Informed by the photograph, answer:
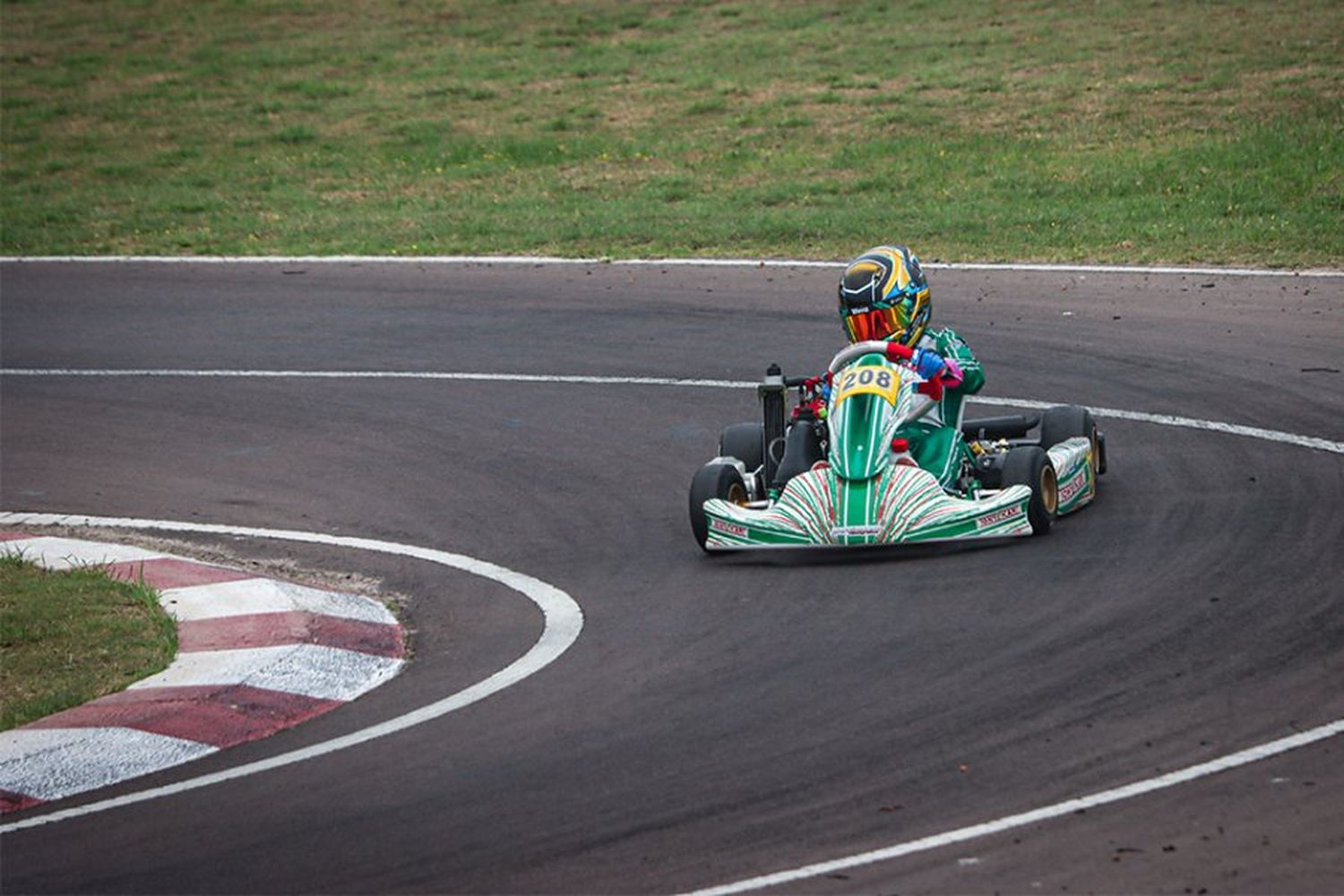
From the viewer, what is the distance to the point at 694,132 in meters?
22.7

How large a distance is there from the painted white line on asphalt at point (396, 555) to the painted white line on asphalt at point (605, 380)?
3.21m

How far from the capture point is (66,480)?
11.9 meters

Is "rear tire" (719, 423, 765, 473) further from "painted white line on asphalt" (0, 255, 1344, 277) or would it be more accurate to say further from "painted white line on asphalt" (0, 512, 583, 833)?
"painted white line on asphalt" (0, 255, 1344, 277)

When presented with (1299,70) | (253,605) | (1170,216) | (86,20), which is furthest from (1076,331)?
(86,20)

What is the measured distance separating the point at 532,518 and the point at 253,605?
1784 millimetres

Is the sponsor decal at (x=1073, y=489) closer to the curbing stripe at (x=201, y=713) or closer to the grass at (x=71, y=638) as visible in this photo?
the curbing stripe at (x=201, y=713)

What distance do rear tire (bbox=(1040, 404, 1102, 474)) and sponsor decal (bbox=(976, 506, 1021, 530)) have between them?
1.06 meters

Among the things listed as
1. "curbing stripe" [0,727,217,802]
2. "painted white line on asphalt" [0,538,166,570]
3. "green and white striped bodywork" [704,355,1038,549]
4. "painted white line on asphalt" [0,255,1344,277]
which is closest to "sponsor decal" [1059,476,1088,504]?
"green and white striped bodywork" [704,355,1038,549]

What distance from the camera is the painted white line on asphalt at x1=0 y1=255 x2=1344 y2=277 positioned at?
50.4ft

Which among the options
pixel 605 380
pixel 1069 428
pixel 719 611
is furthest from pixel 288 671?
pixel 605 380

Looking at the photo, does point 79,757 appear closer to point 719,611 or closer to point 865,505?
point 719,611

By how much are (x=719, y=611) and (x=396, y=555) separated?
6.75 feet

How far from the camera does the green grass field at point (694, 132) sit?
17875 mm

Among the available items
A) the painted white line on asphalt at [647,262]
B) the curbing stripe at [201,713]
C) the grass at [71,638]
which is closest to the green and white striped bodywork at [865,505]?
the curbing stripe at [201,713]
